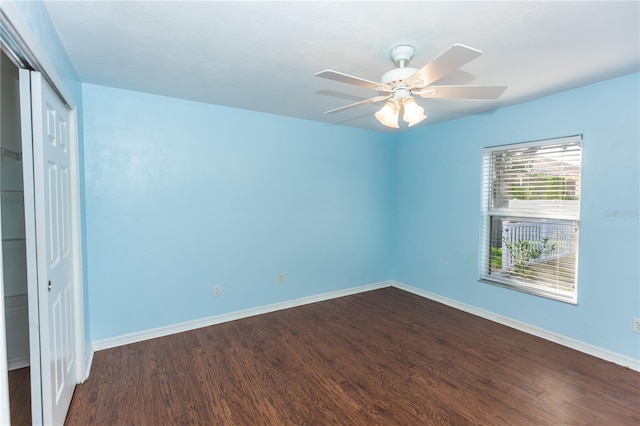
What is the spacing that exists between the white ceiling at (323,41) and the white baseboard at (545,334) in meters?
2.33

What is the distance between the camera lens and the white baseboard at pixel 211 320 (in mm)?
2902

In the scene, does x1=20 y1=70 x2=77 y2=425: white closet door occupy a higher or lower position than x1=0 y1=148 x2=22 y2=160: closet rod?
lower

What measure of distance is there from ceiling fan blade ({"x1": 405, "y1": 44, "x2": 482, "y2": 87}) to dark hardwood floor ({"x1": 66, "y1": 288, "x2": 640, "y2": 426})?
2.08m

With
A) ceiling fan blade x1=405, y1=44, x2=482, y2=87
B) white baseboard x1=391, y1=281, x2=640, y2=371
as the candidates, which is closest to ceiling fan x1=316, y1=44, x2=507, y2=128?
ceiling fan blade x1=405, y1=44, x2=482, y2=87

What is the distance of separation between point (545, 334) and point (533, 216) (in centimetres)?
119

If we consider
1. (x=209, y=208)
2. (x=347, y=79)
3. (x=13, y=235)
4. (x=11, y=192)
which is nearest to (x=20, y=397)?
(x=13, y=235)

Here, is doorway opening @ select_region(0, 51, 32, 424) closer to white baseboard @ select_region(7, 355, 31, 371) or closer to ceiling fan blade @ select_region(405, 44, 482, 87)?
white baseboard @ select_region(7, 355, 31, 371)

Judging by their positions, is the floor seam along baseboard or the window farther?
the window

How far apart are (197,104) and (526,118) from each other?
340 centimetres

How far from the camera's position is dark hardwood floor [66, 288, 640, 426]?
6.67ft

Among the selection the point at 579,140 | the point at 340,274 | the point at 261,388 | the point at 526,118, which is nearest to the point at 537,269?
the point at 579,140

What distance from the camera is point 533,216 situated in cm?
327

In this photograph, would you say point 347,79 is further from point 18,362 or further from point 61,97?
point 18,362

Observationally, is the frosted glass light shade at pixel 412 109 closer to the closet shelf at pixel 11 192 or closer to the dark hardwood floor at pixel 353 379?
the dark hardwood floor at pixel 353 379
